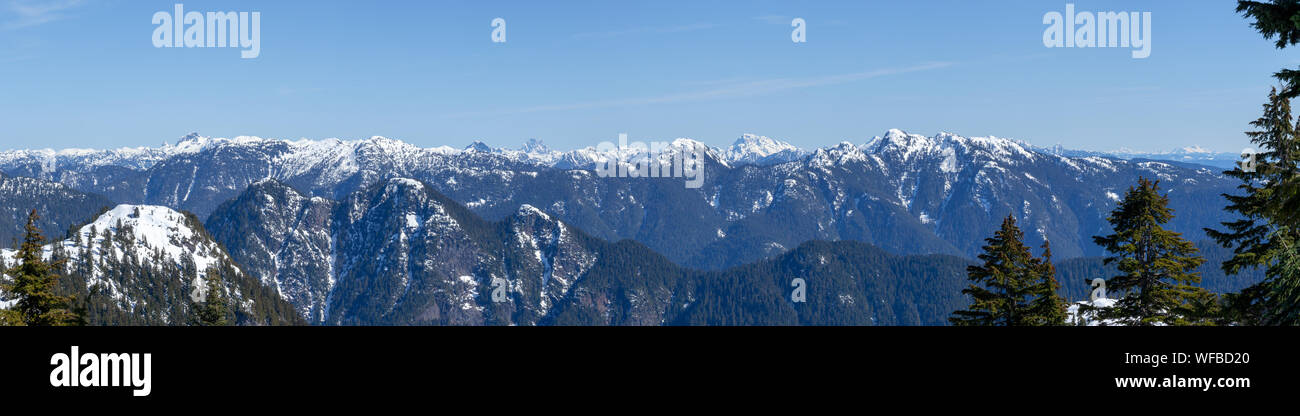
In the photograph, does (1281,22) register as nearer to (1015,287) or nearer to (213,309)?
(1015,287)

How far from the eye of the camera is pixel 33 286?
46.4 m

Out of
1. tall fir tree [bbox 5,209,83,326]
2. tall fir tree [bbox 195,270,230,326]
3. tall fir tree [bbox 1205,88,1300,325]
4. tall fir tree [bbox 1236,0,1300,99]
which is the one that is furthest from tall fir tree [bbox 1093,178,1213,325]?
tall fir tree [bbox 195,270,230,326]

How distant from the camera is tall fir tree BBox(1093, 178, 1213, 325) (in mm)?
40344

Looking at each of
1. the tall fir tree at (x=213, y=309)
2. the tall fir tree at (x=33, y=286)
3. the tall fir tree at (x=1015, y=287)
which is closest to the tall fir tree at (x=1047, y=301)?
the tall fir tree at (x=1015, y=287)

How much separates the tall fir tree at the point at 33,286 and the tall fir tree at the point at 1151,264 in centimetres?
6055

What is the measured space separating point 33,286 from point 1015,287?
57.8m

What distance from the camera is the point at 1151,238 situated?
134 feet

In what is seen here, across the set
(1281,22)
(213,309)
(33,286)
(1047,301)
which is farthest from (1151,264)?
(213,309)
